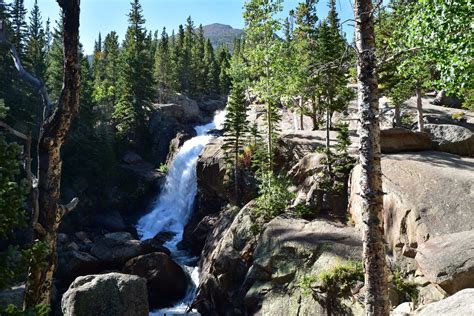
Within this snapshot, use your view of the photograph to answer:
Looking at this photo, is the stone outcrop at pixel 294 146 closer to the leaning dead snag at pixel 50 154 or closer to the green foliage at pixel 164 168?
the leaning dead snag at pixel 50 154

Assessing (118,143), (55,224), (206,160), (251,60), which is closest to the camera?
(55,224)

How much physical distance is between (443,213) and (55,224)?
1153cm

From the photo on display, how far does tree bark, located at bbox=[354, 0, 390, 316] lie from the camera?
669 centimetres

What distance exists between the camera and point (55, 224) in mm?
7637

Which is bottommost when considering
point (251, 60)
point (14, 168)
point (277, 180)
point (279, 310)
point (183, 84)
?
point (279, 310)

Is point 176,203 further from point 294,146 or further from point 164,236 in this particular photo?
point 294,146

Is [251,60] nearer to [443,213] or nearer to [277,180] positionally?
[277,180]

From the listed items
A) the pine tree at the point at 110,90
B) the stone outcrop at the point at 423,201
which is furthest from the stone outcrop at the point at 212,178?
the pine tree at the point at 110,90

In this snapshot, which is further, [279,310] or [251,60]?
[251,60]

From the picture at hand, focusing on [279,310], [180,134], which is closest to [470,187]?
[279,310]

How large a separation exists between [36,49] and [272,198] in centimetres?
4797

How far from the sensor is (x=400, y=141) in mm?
18703

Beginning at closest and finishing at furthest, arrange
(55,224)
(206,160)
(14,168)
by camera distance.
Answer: (14,168) < (55,224) < (206,160)

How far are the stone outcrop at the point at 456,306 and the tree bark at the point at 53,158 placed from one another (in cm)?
723
